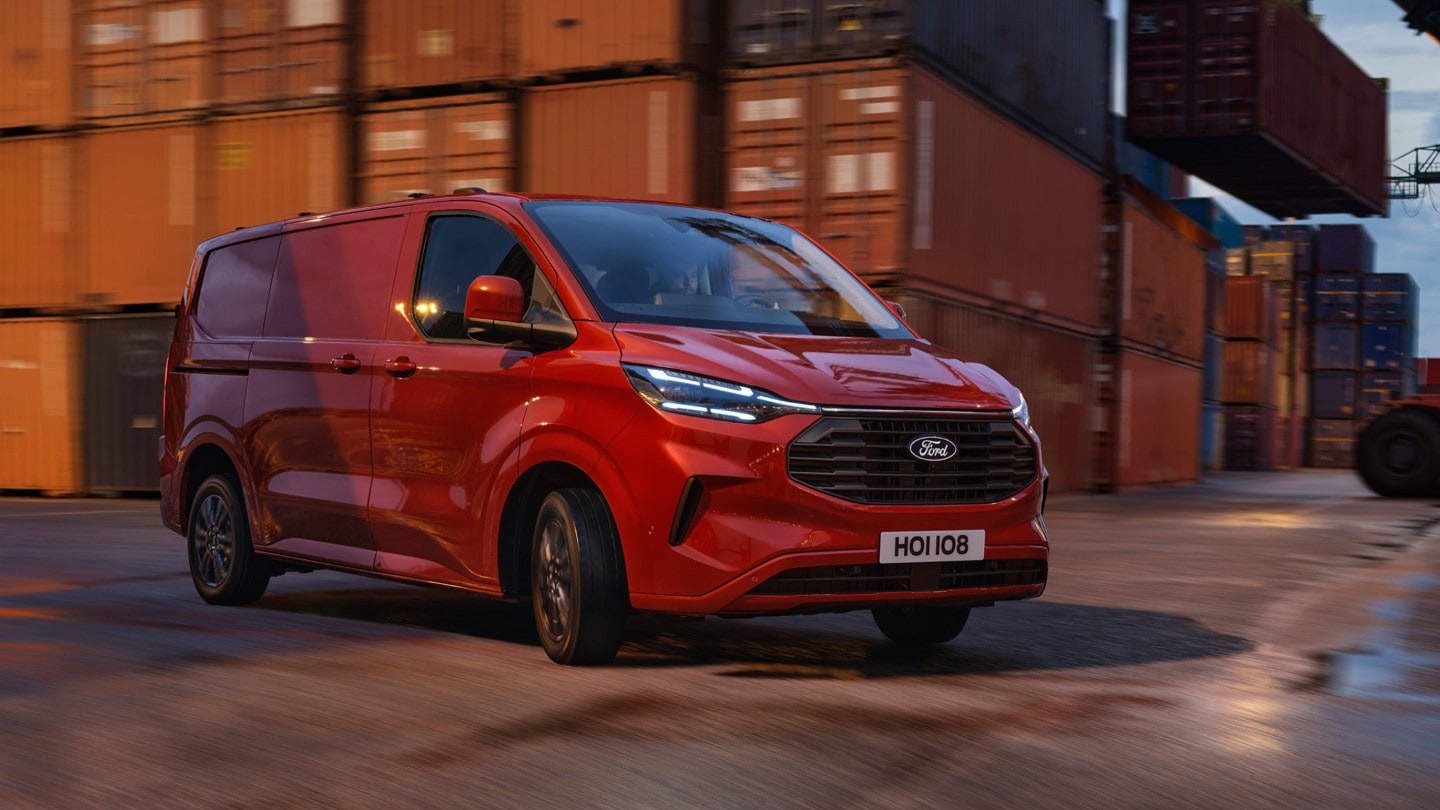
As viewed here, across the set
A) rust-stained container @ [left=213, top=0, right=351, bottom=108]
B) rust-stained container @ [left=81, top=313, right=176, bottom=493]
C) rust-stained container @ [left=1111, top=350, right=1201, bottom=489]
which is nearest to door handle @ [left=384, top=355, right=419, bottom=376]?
rust-stained container @ [left=213, top=0, right=351, bottom=108]

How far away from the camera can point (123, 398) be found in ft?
63.5

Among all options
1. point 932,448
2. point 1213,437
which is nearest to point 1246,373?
point 1213,437

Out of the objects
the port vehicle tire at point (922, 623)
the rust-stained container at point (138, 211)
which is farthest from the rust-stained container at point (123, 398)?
the port vehicle tire at point (922, 623)

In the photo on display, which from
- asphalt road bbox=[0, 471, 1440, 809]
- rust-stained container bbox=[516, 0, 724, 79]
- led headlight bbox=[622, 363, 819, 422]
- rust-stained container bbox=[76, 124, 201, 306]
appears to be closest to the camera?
asphalt road bbox=[0, 471, 1440, 809]

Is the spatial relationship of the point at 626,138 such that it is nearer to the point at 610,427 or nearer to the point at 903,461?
the point at 610,427

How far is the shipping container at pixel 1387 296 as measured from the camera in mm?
50531

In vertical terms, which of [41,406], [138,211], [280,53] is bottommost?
[41,406]

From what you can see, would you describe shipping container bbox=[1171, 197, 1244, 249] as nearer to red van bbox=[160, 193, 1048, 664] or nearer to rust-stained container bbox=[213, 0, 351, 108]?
rust-stained container bbox=[213, 0, 351, 108]

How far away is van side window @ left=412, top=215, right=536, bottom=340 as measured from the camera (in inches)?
249

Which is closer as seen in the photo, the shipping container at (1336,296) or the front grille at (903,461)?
the front grille at (903,461)

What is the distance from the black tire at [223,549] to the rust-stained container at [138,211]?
1192 centimetres

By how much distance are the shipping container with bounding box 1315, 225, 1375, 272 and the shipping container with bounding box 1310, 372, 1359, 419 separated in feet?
11.1

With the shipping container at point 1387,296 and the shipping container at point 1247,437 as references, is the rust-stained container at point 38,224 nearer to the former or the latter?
the shipping container at point 1247,437

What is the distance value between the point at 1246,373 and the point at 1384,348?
33.5ft
